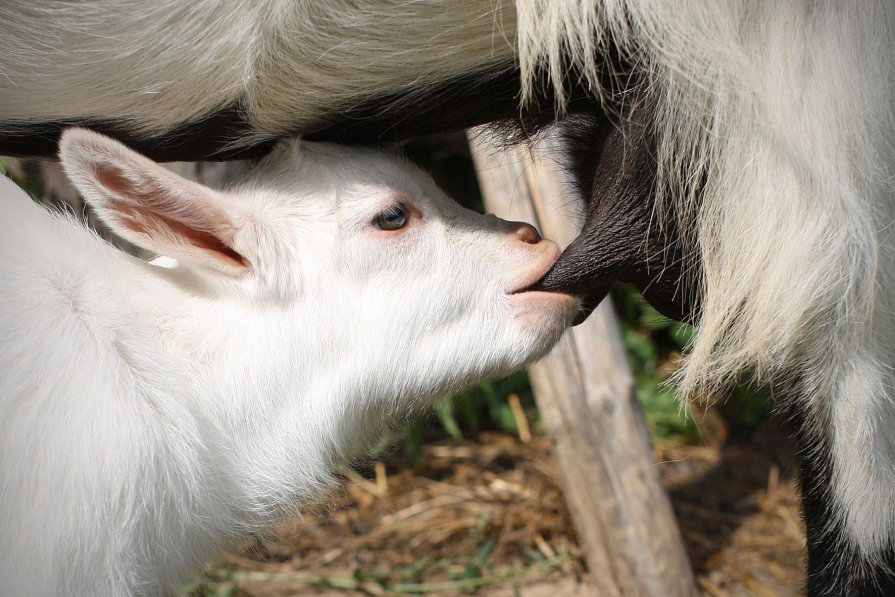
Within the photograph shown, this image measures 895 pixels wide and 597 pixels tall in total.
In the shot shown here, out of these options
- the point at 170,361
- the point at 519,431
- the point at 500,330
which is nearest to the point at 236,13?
the point at 170,361

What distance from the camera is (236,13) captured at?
1.17 meters

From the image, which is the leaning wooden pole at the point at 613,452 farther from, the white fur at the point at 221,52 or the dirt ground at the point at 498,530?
the white fur at the point at 221,52

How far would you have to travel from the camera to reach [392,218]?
1.47 metres

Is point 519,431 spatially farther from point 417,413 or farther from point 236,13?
point 236,13

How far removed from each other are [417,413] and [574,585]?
101cm

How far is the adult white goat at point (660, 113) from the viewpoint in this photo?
116cm

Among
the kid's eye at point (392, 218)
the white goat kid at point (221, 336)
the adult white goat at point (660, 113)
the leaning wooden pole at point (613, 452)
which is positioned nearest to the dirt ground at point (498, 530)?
the leaning wooden pole at point (613, 452)

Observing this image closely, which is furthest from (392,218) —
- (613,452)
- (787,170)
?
(613,452)

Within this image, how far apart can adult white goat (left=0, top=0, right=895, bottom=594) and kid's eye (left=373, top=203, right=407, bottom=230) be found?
0.14 m

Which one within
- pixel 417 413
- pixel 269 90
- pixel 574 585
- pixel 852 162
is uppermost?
pixel 269 90

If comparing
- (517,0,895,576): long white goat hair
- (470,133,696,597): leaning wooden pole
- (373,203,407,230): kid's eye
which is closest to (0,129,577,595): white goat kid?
(373,203,407,230): kid's eye

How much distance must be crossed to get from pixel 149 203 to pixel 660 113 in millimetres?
712

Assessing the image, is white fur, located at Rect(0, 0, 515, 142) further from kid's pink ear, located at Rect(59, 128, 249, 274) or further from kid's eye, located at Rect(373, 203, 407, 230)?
kid's eye, located at Rect(373, 203, 407, 230)

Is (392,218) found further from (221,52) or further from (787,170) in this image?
(787,170)
